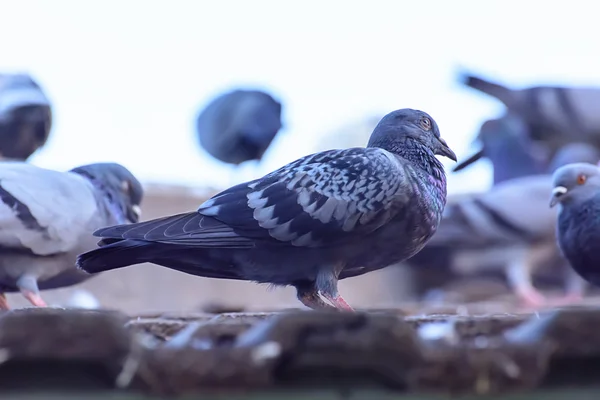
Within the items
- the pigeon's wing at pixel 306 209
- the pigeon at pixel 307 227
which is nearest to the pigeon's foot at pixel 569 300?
the pigeon at pixel 307 227

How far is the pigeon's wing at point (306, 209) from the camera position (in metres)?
3.00

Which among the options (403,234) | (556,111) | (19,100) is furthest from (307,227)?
(556,111)

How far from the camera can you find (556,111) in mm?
12398

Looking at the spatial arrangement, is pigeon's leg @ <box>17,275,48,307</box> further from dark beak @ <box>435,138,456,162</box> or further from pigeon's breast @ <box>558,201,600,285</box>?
pigeon's breast @ <box>558,201,600,285</box>

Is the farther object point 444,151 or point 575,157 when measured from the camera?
point 575,157

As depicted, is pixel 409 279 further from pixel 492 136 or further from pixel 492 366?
pixel 492 366

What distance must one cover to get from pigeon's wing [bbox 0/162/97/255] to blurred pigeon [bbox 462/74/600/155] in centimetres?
893

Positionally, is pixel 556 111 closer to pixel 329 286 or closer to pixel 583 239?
pixel 583 239

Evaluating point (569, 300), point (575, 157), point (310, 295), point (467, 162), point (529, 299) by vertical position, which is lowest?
point (569, 300)

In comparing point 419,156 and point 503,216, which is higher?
point 419,156

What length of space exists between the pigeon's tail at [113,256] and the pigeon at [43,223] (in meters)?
1.06

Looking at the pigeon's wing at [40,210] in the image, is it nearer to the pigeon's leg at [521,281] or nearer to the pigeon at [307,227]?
the pigeon at [307,227]

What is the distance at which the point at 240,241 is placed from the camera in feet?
10.2

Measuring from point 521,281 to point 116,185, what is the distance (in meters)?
6.19
